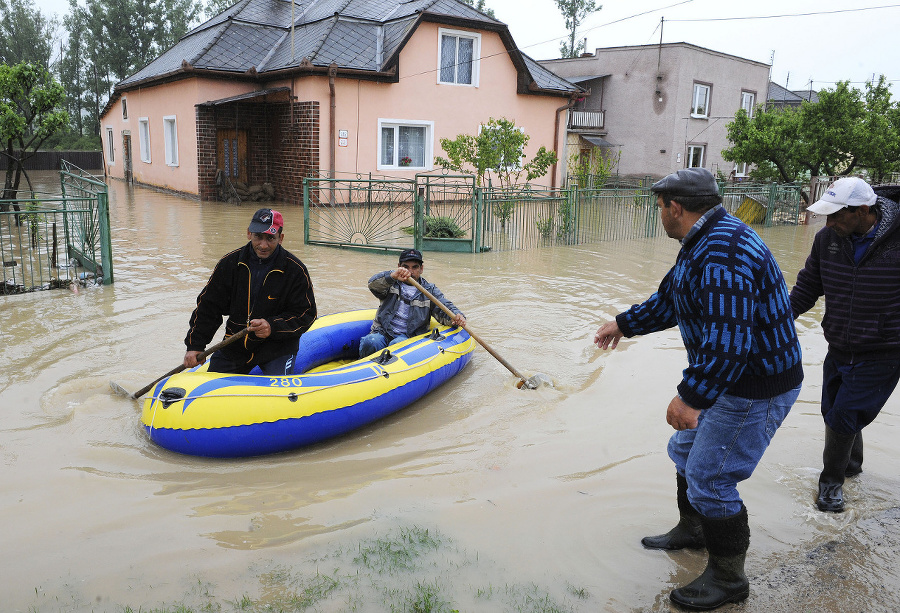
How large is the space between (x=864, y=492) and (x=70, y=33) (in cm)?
5280

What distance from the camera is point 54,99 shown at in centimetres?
1300

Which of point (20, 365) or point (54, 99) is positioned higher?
point (54, 99)

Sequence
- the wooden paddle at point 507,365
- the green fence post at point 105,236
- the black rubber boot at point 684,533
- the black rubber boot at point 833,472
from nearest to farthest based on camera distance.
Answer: the black rubber boot at point 684,533 < the black rubber boot at point 833,472 < the wooden paddle at point 507,365 < the green fence post at point 105,236

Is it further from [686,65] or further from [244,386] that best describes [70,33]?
[244,386]

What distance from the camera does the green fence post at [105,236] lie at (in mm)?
8703

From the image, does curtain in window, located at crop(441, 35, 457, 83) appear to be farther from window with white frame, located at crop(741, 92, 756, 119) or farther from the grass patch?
the grass patch

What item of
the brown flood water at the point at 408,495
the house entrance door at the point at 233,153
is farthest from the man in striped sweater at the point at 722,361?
the house entrance door at the point at 233,153

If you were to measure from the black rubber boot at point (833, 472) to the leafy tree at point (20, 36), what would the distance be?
48695mm

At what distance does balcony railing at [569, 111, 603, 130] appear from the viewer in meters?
28.7

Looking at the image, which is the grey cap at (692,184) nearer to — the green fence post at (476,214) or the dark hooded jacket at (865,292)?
the dark hooded jacket at (865,292)

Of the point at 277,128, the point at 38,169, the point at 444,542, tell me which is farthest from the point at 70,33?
the point at 444,542

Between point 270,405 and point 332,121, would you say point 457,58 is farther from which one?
point 270,405

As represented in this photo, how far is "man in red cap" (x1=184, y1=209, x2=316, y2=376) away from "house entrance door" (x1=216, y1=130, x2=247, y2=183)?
51.5 feet

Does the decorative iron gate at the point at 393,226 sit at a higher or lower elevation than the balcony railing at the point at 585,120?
lower
